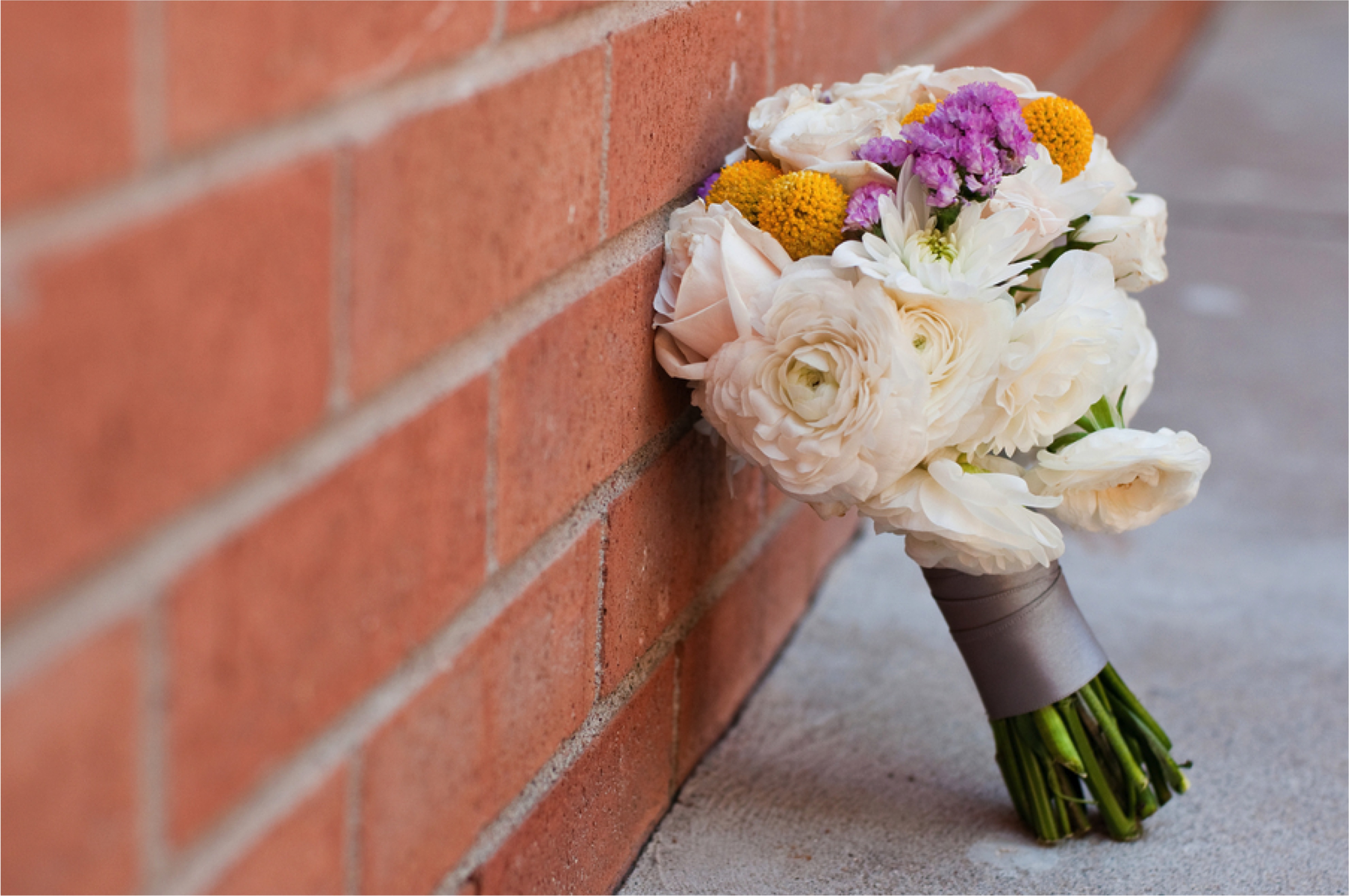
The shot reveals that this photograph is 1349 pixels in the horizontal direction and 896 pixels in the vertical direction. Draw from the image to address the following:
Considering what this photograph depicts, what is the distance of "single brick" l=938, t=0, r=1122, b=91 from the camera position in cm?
232

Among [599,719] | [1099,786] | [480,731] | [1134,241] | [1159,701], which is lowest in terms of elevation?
[1159,701]

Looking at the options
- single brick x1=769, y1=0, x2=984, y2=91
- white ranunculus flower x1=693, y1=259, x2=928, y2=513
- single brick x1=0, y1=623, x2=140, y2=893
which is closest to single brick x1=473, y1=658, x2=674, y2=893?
white ranunculus flower x1=693, y1=259, x2=928, y2=513

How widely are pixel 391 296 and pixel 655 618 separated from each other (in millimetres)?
523

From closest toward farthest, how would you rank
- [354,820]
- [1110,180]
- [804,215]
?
[354,820] < [804,215] < [1110,180]

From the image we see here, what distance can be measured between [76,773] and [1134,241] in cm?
89

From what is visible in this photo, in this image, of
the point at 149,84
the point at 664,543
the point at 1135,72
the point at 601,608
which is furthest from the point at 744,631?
the point at 1135,72

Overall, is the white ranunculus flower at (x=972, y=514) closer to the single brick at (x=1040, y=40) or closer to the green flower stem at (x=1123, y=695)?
the green flower stem at (x=1123, y=695)

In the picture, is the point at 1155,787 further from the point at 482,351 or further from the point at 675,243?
the point at 482,351

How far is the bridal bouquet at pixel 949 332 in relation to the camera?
96 cm

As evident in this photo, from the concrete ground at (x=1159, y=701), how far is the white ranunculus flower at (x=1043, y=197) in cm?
54

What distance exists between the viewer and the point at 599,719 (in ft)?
3.45

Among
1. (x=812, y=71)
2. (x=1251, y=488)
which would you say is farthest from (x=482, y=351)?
(x=1251, y=488)

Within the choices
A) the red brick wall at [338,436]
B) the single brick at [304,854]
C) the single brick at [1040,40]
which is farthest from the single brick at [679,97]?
the single brick at [1040,40]

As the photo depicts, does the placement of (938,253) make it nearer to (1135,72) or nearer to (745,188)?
(745,188)
